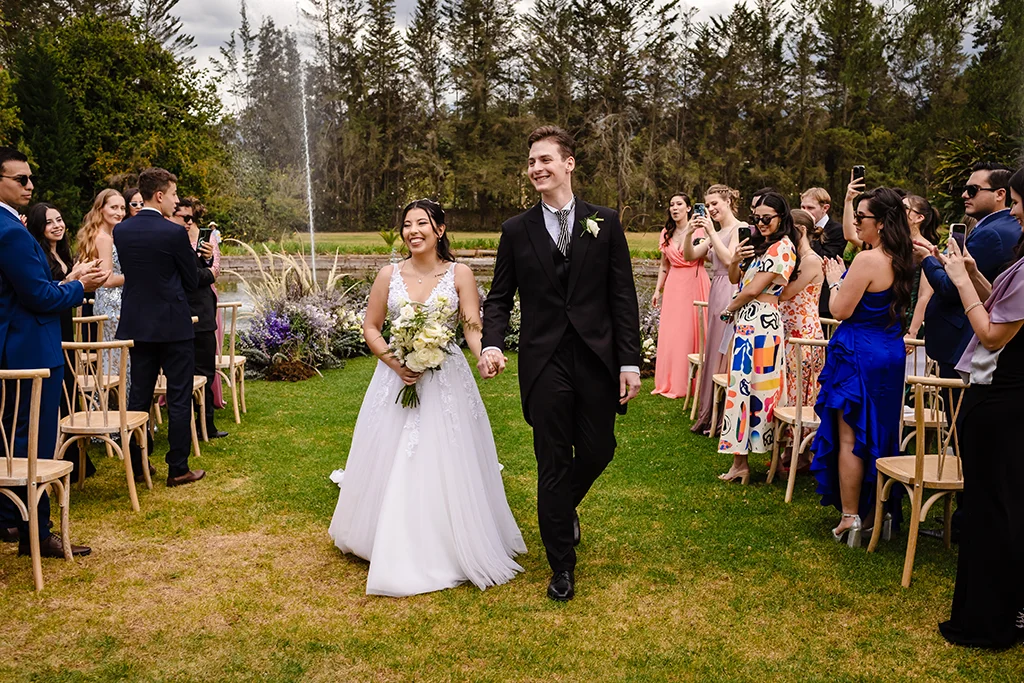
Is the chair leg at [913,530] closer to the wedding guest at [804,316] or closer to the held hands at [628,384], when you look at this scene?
the held hands at [628,384]

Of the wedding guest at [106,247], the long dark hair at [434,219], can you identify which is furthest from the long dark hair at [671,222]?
the wedding guest at [106,247]

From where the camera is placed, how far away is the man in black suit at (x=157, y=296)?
5332mm

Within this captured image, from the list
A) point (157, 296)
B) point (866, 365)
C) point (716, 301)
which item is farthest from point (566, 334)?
point (716, 301)

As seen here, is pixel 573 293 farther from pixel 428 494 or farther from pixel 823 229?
pixel 823 229

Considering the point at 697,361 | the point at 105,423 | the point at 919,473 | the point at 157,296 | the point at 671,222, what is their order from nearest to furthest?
the point at 919,473
the point at 105,423
the point at 157,296
the point at 697,361
the point at 671,222

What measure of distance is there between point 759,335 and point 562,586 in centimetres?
257

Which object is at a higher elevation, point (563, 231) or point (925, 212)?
point (925, 212)

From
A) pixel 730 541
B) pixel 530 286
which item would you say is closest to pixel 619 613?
pixel 730 541

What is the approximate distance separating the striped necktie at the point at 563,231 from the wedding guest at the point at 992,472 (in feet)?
5.29

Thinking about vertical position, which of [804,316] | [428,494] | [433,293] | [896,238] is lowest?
[428,494]

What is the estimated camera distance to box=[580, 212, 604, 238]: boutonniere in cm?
356

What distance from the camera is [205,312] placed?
6.72 meters

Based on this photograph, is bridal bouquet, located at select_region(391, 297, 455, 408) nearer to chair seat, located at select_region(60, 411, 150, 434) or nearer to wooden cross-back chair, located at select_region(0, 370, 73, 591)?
wooden cross-back chair, located at select_region(0, 370, 73, 591)

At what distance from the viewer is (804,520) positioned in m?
4.93
